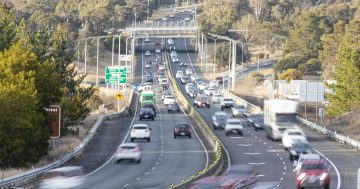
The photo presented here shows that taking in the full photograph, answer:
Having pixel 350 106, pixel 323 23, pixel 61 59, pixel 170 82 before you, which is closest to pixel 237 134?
pixel 61 59

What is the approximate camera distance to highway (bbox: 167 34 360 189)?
134ft

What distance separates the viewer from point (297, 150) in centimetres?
4938

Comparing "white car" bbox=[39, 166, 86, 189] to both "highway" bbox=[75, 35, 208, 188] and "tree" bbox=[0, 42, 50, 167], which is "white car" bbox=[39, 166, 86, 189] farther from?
"tree" bbox=[0, 42, 50, 167]

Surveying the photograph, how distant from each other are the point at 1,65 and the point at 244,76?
102m

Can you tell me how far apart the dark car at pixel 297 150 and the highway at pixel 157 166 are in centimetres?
495

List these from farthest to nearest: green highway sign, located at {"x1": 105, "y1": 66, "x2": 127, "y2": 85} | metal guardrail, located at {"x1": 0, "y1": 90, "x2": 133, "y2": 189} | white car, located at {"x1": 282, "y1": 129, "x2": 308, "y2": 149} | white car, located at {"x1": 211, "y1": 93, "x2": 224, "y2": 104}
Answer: white car, located at {"x1": 211, "y1": 93, "x2": 224, "y2": 104}
green highway sign, located at {"x1": 105, "y1": 66, "x2": 127, "y2": 85}
white car, located at {"x1": 282, "y1": 129, "x2": 308, "y2": 149}
metal guardrail, located at {"x1": 0, "y1": 90, "x2": 133, "y2": 189}

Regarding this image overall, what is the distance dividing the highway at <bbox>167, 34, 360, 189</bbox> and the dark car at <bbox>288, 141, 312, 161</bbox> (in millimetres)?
468

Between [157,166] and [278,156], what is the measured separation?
868 cm

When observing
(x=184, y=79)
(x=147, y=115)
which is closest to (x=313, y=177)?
(x=147, y=115)

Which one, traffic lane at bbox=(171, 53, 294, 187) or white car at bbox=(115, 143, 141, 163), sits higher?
white car at bbox=(115, 143, 141, 163)

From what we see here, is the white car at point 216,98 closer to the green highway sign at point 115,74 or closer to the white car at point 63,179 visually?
the green highway sign at point 115,74

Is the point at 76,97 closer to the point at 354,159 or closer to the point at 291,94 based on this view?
the point at 354,159

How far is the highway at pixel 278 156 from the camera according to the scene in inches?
1606

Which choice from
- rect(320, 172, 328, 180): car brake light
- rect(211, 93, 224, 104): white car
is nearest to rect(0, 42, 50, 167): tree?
rect(320, 172, 328, 180): car brake light
